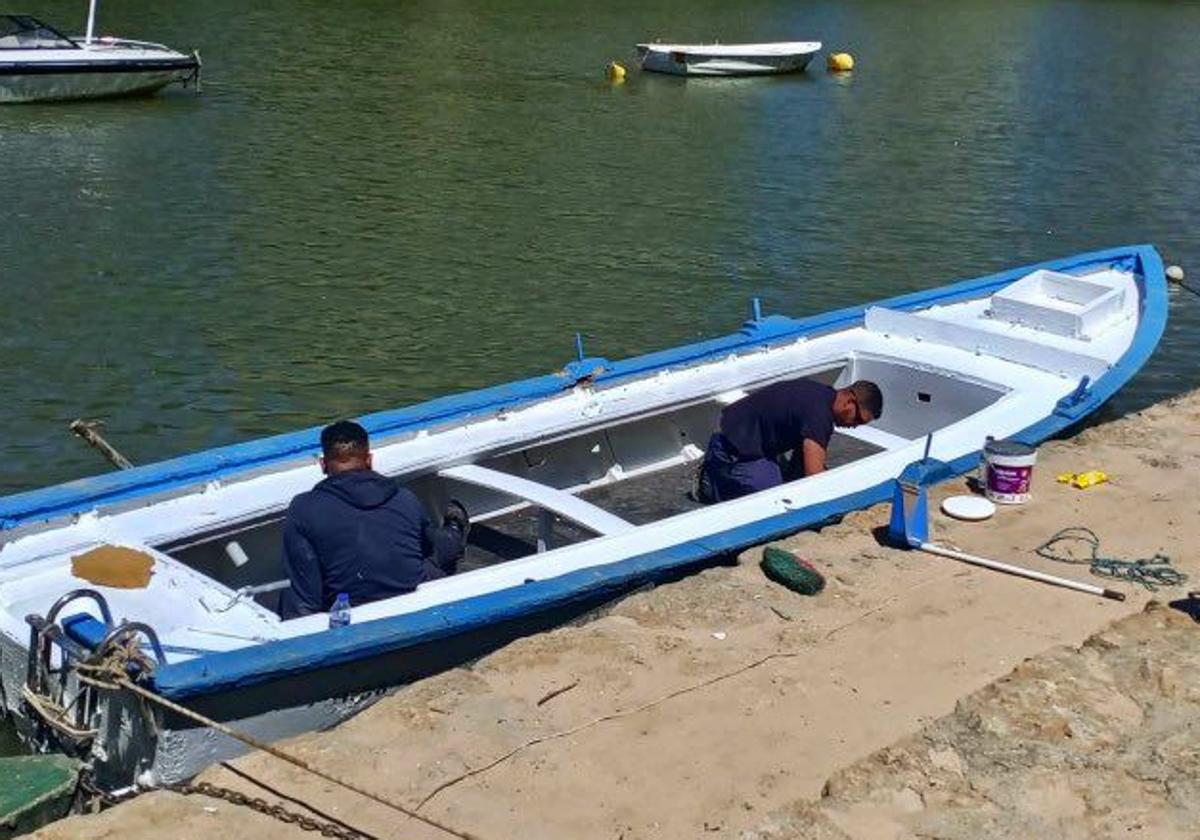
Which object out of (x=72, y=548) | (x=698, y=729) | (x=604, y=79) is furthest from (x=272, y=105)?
(x=698, y=729)

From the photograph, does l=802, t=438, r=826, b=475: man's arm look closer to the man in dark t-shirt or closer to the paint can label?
the man in dark t-shirt

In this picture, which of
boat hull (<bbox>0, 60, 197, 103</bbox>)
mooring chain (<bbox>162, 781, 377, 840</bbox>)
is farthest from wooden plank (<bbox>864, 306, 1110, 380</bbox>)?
boat hull (<bbox>0, 60, 197, 103</bbox>)

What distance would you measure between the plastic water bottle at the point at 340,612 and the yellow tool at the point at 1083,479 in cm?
447

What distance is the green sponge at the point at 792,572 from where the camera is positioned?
7.99 meters

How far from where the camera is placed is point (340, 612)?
7.23m

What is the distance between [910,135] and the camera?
26594 millimetres

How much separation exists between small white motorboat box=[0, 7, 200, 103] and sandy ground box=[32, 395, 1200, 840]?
63.1 feet

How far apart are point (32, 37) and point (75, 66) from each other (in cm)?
140

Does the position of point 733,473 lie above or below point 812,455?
below

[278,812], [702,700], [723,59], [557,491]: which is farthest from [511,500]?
[723,59]

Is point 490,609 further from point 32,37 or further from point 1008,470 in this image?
point 32,37

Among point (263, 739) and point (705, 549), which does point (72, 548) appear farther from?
point (705, 549)

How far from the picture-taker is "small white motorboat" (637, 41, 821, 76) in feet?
105

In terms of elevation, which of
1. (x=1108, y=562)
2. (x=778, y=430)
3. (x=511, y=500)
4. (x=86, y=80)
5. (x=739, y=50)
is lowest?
(x=511, y=500)
